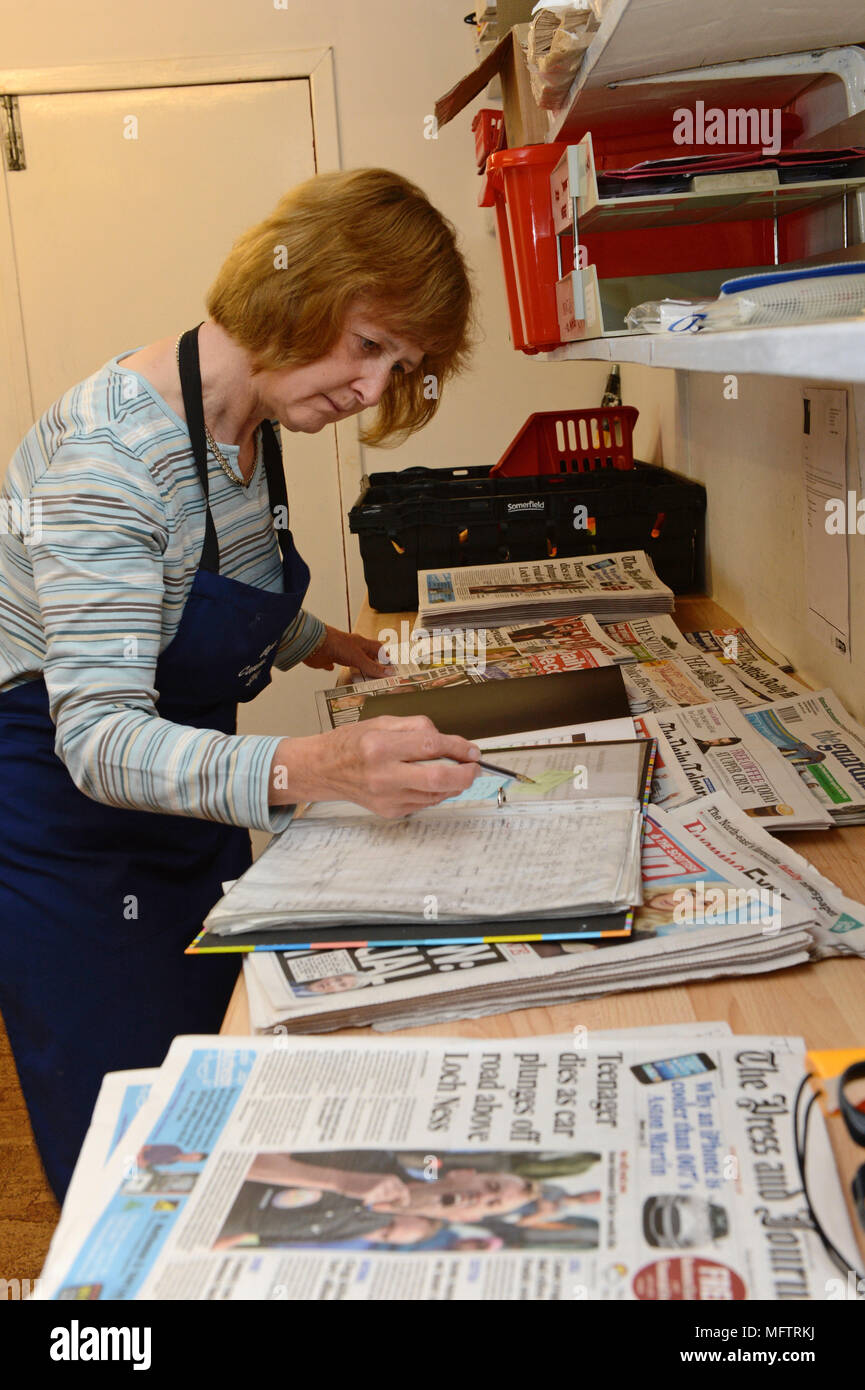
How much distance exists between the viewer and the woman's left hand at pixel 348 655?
1.75 metres

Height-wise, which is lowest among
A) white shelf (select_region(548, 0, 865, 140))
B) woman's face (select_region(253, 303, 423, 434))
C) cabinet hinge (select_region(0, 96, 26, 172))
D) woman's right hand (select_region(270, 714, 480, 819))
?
woman's right hand (select_region(270, 714, 480, 819))

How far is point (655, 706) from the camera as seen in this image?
1497mm

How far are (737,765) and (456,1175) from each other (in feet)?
2.32

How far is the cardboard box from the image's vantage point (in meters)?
1.80

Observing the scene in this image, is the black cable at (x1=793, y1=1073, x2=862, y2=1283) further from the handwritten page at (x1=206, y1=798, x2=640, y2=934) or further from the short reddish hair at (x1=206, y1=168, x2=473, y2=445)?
the short reddish hair at (x1=206, y1=168, x2=473, y2=445)

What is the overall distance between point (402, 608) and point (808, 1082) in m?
1.69

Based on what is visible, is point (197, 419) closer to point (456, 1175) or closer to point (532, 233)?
point (532, 233)

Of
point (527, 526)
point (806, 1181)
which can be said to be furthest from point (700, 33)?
point (527, 526)

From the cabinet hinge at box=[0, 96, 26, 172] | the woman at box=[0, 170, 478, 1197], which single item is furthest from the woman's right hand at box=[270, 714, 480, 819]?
the cabinet hinge at box=[0, 96, 26, 172]

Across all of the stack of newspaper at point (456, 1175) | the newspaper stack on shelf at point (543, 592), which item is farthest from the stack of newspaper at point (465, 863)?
the newspaper stack on shelf at point (543, 592)

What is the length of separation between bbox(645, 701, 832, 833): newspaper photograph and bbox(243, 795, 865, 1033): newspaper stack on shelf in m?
0.20

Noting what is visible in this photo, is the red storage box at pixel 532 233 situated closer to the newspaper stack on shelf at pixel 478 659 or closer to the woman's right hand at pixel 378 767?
the newspaper stack on shelf at pixel 478 659

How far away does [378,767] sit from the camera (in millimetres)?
1005

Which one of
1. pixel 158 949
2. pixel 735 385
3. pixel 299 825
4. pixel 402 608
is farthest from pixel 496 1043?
pixel 402 608
